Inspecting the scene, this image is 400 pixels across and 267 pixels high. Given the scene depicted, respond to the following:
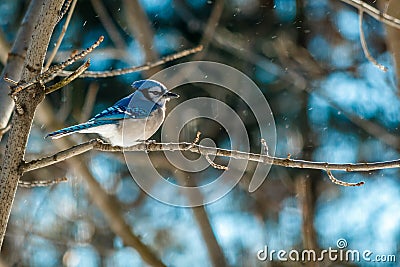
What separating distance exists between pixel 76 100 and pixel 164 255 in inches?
52.3

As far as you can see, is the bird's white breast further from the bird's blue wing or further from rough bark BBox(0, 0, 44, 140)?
rough bark BBox(0, 0, 44, 140)

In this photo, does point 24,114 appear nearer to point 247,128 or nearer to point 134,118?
point 134,118

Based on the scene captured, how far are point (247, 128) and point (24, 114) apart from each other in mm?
3561

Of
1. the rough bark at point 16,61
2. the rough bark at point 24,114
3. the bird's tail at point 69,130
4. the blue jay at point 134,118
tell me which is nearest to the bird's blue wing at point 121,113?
the blue jay at point 134,118

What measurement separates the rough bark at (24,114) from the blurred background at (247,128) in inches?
94.6

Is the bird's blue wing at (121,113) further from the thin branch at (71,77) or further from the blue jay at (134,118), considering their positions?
the thin branch at (71,77)

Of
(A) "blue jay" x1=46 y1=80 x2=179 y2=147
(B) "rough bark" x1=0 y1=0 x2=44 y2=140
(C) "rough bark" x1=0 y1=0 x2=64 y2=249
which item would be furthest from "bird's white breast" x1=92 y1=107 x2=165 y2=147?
(C) "rough bark" x1=0 y1=0 x2=64 y2=249

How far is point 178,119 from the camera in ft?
13.3

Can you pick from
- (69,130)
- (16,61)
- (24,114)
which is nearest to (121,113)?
(69,130)

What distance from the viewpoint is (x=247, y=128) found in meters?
4.85

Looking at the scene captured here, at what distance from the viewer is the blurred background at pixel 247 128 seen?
4242 mm

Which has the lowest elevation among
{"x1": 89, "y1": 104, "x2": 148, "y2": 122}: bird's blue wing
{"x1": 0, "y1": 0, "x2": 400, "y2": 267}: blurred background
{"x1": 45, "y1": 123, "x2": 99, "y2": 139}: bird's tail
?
{"x1": 45, "y1": 123, "x2": 99, "y2": 139}: bird's tail

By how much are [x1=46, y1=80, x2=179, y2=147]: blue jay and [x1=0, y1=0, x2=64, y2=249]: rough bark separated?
2.17ft

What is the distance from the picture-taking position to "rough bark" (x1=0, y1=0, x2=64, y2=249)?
132 cm
